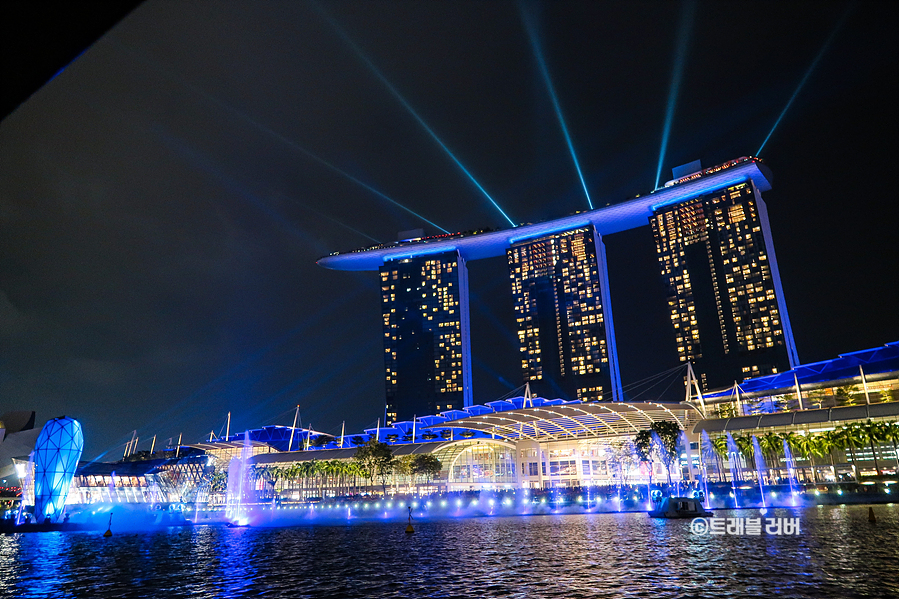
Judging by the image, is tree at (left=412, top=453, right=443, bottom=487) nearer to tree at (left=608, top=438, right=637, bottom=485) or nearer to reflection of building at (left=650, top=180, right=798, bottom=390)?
tree at (left=608, top=438, right=637, bottom=485)

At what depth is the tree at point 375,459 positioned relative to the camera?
10406 centimetres

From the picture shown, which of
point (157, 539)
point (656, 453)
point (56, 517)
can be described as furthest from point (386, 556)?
point (656, 453)

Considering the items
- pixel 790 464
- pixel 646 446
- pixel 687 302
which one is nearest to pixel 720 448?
pixel 790 464

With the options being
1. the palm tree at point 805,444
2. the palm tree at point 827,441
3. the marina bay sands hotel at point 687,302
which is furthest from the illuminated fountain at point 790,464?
the marina bay sands hotel at point 687,302

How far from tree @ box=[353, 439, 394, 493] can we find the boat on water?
2472 inches

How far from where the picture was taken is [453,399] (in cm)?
19400

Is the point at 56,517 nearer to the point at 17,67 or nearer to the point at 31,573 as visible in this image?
the point at 31,573

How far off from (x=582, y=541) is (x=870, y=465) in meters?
74.3

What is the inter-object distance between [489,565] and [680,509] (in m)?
29.3

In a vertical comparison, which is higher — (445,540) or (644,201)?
(644,201)

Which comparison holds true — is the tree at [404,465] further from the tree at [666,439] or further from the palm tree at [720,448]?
the palm tree at [720,448]

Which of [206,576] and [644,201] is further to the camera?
[644,201]

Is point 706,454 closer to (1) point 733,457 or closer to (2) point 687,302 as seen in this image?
(1) point 733,457

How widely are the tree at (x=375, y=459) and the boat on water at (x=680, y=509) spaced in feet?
206
